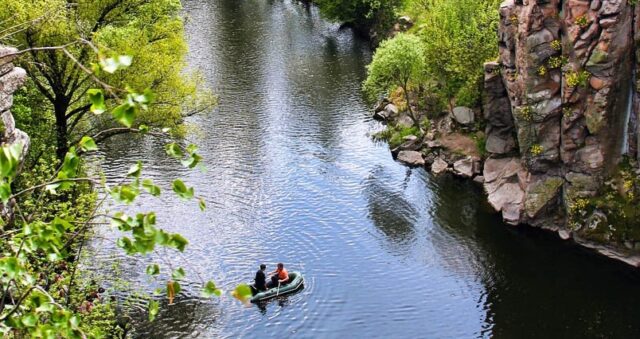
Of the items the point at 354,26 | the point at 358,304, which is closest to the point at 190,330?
the point at 358,304

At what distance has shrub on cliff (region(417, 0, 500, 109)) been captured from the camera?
5259 centimetres

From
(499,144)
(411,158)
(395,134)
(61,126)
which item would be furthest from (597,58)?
(61,126)

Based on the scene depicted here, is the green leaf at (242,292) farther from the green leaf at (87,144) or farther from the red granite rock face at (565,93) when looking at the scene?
the red granite rock face at (565,93)

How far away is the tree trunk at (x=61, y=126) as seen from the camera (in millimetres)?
37312

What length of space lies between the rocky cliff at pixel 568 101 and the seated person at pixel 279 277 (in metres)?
16.5

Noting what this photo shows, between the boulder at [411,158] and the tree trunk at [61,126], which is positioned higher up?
the tree trunk at [61,126]

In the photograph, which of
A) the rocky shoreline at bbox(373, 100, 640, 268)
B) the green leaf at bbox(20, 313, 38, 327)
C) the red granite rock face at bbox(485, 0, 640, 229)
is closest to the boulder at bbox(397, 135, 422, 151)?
the rocky shoreline at bbox(373, 100, 640, 268)

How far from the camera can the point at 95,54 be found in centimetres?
3459

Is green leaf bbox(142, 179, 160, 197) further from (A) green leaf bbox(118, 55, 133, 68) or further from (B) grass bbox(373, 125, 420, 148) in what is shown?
(B) grass bbox(373, 125, 420, 148)

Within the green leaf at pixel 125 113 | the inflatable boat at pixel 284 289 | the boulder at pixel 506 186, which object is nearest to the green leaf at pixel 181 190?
the green leaf at pixel 125 113

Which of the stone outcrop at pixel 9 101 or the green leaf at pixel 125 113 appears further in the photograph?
the stone outcrop at pixel 9 101

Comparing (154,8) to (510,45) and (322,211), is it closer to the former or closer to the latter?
(322,211)

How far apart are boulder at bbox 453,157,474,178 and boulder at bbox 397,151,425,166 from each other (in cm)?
299

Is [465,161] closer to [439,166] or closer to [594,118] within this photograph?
[439,166]
